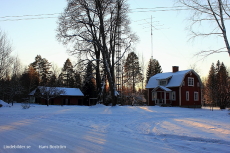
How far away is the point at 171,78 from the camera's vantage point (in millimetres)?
38438

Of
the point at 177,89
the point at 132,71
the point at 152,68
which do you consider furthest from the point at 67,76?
the point at 177,89

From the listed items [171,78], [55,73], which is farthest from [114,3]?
[55,73]

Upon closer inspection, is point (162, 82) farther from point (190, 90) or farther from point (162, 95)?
point (190, 90)

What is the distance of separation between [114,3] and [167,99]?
19.6 metres

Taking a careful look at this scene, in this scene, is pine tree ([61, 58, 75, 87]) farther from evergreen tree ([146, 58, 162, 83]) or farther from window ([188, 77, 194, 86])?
window ([188, 77, 194, 86])

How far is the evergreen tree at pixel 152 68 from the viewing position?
60469 millimetres

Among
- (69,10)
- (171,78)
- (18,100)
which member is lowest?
(18,100)

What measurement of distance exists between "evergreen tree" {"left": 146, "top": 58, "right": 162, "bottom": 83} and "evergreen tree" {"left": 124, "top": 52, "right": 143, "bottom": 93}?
5555 mm

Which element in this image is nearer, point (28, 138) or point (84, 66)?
point (28, 138)

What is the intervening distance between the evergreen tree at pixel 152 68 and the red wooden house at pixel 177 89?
64.9 ft

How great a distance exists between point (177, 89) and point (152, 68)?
24.9 m

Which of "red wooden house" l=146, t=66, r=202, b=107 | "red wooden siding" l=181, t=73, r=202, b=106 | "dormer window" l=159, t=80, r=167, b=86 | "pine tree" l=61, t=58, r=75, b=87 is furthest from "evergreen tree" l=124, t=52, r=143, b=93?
"pine tree" l=61, t=58, r=75, b=87

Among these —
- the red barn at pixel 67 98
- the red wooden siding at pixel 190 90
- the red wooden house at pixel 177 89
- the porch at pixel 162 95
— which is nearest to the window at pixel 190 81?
the red wooden house at pixel 177 89

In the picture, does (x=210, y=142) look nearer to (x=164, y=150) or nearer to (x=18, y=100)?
(x=164, y=150)
